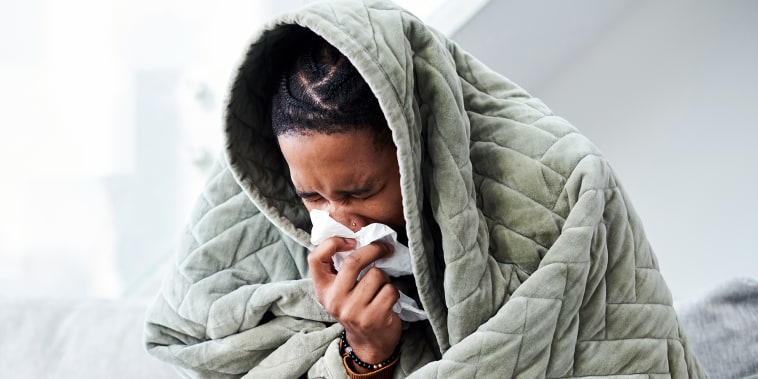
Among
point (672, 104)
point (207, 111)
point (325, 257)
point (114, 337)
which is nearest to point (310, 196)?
→ point (325, 257)

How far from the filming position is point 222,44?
1905 mm

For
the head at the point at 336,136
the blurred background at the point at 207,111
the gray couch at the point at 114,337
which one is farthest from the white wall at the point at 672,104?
the head at the point at 336,136

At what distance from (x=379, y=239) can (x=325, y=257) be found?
76mm

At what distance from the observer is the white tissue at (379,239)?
1.09 m

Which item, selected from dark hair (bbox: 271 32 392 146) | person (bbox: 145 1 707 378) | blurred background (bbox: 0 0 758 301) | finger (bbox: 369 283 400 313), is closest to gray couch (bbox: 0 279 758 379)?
blurred background (bbox: 0 0 758 301)

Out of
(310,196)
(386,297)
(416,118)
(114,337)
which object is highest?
(416,118)

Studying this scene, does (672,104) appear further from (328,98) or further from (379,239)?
(328,98)

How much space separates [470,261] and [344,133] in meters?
0.21

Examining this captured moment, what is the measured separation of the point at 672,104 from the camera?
7.30ft

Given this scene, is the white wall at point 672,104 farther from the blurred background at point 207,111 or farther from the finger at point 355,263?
the finger at point 355,263

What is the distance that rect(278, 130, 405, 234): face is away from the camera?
1.01 m

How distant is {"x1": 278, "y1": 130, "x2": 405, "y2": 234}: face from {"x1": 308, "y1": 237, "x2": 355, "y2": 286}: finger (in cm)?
2

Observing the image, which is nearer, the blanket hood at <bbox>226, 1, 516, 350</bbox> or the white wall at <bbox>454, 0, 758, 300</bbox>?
the blanket hood at <bbox>226, 1, 516, 350</bbox>

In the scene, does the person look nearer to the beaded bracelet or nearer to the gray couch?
the beaded bracelet
